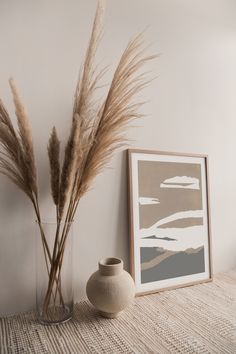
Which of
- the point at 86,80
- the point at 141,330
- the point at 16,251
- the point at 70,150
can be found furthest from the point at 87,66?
the point at 141,330

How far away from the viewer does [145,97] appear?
4.60 ft

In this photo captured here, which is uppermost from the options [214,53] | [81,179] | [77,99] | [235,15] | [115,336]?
[235,15]

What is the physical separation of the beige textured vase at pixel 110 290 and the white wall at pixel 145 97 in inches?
6.9

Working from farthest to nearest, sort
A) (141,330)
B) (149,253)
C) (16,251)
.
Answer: (149,253) → (16,251) → (141,330)

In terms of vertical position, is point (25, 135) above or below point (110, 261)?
above

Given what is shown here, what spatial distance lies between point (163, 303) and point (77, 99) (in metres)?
0.87

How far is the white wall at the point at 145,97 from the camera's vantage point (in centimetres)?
114

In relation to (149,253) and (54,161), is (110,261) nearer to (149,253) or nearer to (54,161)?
(149,253)

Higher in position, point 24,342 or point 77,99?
point 77,99

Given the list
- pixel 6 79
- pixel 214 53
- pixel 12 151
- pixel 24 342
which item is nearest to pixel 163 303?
pixel 24 342

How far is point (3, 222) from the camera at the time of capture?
112cm

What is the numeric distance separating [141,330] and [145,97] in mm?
969

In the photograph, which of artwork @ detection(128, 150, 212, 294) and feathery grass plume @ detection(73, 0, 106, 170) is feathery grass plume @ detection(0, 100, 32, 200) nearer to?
feathery grass plume @ detection(73, 0, 106, 170)

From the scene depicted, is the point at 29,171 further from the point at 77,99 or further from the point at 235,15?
the point at 235,15
